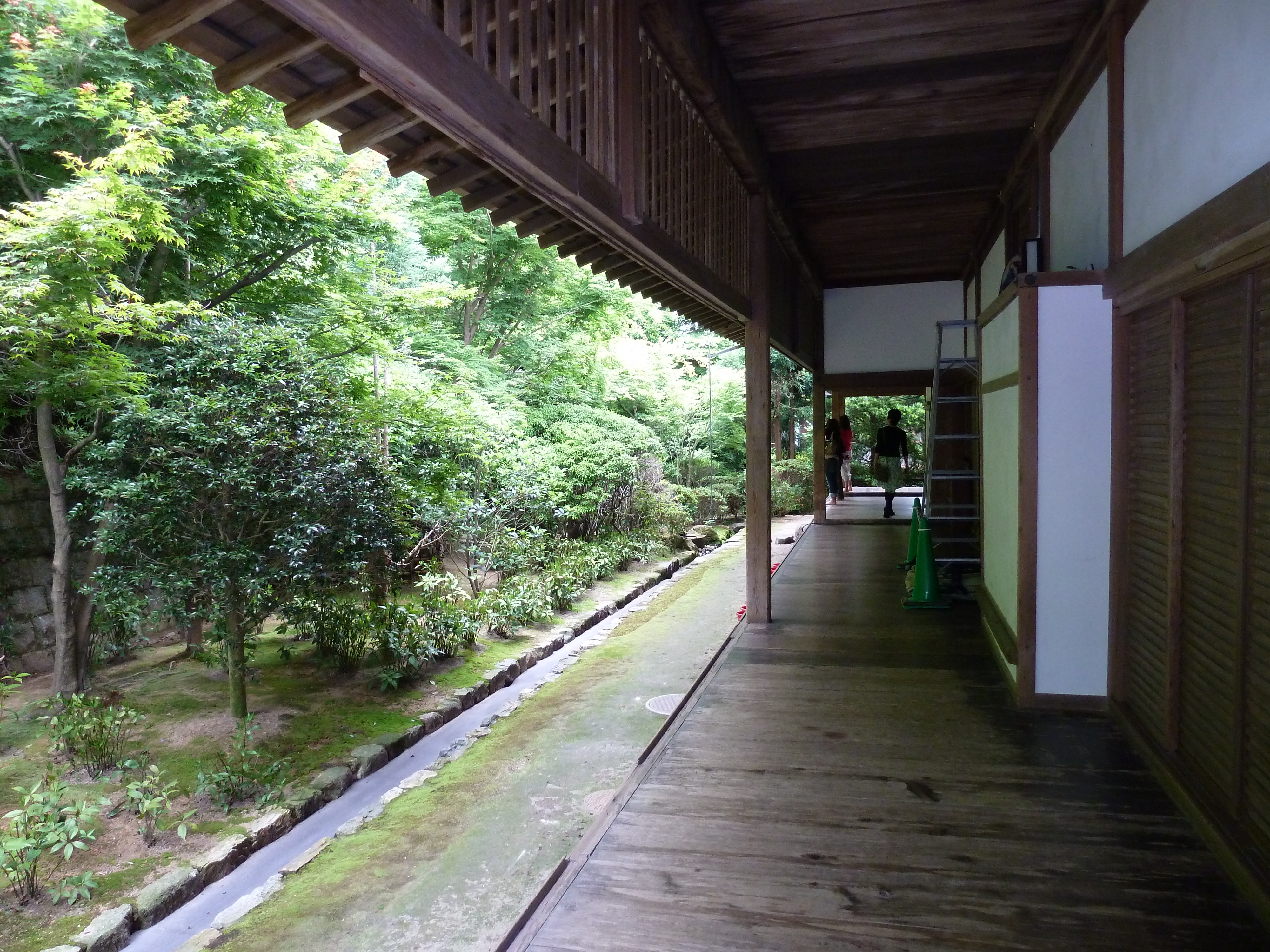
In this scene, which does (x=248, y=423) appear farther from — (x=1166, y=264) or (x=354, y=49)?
(x=1166, y=264)

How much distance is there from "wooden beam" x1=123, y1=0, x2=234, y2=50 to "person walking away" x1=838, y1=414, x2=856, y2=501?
1147cm

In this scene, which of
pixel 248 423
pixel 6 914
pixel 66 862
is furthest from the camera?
pixel 248 423

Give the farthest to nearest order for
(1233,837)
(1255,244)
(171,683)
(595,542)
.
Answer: (595,542)
(171,683)
(1233,837)
(1255,244)

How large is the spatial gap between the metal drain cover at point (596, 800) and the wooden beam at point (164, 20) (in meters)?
3.54

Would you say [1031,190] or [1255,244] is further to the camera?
[1031,190]

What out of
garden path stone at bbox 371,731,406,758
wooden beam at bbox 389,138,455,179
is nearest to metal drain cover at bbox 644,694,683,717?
garden path stone at bbox 371,731,406,758

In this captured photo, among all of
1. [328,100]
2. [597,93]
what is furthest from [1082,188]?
[328,100]

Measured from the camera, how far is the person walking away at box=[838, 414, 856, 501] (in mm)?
12508

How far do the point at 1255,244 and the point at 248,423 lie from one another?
4700 millimetres

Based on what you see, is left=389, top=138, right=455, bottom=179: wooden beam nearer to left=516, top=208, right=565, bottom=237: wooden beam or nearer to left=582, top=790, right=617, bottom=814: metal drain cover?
left=516, top=208, right=565, bottom=237: wooden beam

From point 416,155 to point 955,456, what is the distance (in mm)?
6481

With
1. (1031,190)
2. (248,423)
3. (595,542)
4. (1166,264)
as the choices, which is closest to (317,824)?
(248,423)

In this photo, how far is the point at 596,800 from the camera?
4023mm

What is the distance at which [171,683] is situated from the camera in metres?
5.61
